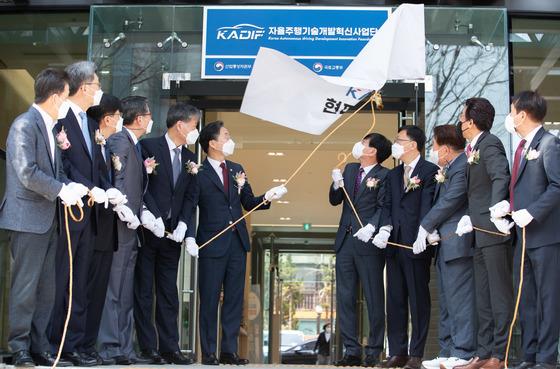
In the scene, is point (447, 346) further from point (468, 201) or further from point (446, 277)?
point (468, 201)

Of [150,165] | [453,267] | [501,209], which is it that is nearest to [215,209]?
[150,165]

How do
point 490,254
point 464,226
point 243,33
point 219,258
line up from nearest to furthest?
point 490,254 → point 464,226 → point 219,258 → point 243,33

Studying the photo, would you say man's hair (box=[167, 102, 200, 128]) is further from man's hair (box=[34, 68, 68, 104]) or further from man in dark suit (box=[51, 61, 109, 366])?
man's hair (box=[34, 68, 68, 104])

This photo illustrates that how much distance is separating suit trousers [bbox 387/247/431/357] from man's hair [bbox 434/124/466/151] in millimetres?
856

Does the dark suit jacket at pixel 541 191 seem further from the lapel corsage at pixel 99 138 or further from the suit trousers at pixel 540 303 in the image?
the lapel corsage at pixel 99 138

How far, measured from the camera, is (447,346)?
6.41 m

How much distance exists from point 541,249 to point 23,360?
3024 millimetres

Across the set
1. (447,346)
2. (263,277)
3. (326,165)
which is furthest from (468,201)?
(263,277)

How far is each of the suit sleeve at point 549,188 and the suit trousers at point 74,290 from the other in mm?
2679

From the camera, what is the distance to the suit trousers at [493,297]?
577 cm

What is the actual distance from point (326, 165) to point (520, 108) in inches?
313

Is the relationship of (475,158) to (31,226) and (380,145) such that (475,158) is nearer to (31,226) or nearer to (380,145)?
(380,145)

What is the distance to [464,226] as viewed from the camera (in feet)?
19.6

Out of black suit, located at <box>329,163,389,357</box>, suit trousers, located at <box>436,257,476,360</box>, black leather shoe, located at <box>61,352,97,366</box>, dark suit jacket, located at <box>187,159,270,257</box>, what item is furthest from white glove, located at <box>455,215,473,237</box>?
black leather shoe, located at <box>61,352,97,366</box>
